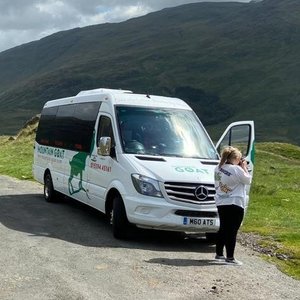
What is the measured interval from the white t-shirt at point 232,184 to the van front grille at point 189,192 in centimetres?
108

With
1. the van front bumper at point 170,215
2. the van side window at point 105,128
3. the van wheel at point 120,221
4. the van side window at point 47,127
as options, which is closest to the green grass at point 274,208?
the van front bumper at point 170,215

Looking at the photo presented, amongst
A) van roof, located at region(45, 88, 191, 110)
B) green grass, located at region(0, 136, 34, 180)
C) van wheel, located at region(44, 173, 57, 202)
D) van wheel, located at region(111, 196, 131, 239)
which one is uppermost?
van roof, located at region(45, 88, 191, 110)

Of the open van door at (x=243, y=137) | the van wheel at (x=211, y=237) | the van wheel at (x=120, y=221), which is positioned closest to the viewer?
the van wheel at (x=120, y=221)

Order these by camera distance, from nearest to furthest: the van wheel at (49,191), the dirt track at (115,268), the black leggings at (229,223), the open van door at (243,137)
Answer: the dirt track at (115,268) < the black leggings at (229,223) < the open van door at (243,137) < the van wheel at (49,191)

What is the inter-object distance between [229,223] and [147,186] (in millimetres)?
1887

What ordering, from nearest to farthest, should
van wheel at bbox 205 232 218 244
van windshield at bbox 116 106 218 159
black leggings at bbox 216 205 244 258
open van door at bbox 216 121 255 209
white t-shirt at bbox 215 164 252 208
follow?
white t-shirt at bbox 215 164 252 208
black leggings at bbox 216 205 244 258
van wheel at bbox 205 232 218 244
open van door at bbox 216 121 255 209
van windshield at bbox 116 106 218 159

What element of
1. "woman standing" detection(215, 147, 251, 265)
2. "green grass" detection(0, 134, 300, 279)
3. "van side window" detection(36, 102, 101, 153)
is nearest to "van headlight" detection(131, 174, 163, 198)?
"woman standing" detection(215, 147, 251, 265)

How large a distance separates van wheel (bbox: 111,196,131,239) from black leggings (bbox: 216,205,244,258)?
2214mm

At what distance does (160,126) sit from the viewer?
12.6 meters

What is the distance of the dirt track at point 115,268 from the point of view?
7.68 m

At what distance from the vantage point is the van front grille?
10906 millimetres

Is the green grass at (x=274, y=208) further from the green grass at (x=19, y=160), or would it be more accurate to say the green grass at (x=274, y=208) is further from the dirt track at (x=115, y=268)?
the dirt track at (x=115, y=268)

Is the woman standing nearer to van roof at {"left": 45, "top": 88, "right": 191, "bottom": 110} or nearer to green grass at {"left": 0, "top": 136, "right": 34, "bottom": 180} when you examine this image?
van roof at {"left": 45, "top": 88, "right": 191, "bottom": 110}

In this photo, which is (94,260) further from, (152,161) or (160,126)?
(160,126)
